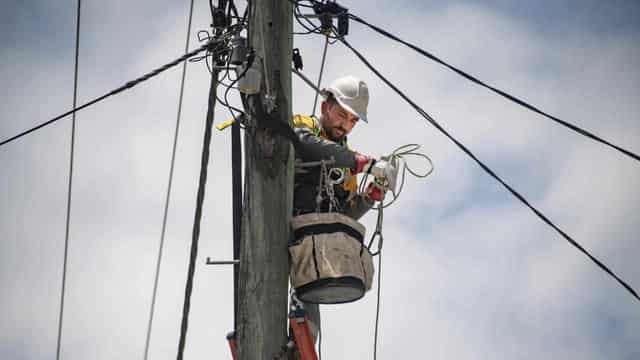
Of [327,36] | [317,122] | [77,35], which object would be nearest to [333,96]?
[317,122]

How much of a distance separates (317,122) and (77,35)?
267 cm

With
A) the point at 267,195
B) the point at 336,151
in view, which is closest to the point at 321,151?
the point at 336,151

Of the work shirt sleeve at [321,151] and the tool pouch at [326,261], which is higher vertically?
the work shirt sleeve at [321,151]

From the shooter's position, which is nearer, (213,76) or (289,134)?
(289,134)

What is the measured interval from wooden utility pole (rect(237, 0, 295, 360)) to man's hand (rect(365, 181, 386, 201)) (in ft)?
2.17

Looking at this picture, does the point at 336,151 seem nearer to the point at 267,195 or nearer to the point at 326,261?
the point at 267,195

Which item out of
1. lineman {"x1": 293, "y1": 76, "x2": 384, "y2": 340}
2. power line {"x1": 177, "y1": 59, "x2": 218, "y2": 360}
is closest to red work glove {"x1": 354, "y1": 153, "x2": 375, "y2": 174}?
lineman {"x1": 293, "y1": 76, "x2": 384, "y2": 340}

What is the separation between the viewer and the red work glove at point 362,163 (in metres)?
5.55

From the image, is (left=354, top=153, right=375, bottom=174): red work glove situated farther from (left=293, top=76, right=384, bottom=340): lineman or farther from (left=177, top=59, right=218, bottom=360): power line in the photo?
(left=177, top=59, right=218, bottom=360): power line

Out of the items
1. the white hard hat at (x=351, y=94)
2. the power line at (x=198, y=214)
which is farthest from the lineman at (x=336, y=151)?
the power line at (x=198, y=214)

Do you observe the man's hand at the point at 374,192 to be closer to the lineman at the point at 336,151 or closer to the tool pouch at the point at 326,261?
the lineman at the point at 336,151

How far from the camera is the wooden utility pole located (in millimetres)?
5113

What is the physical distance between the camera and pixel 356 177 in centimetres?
607

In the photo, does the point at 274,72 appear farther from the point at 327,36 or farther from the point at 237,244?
the point at 327,36
